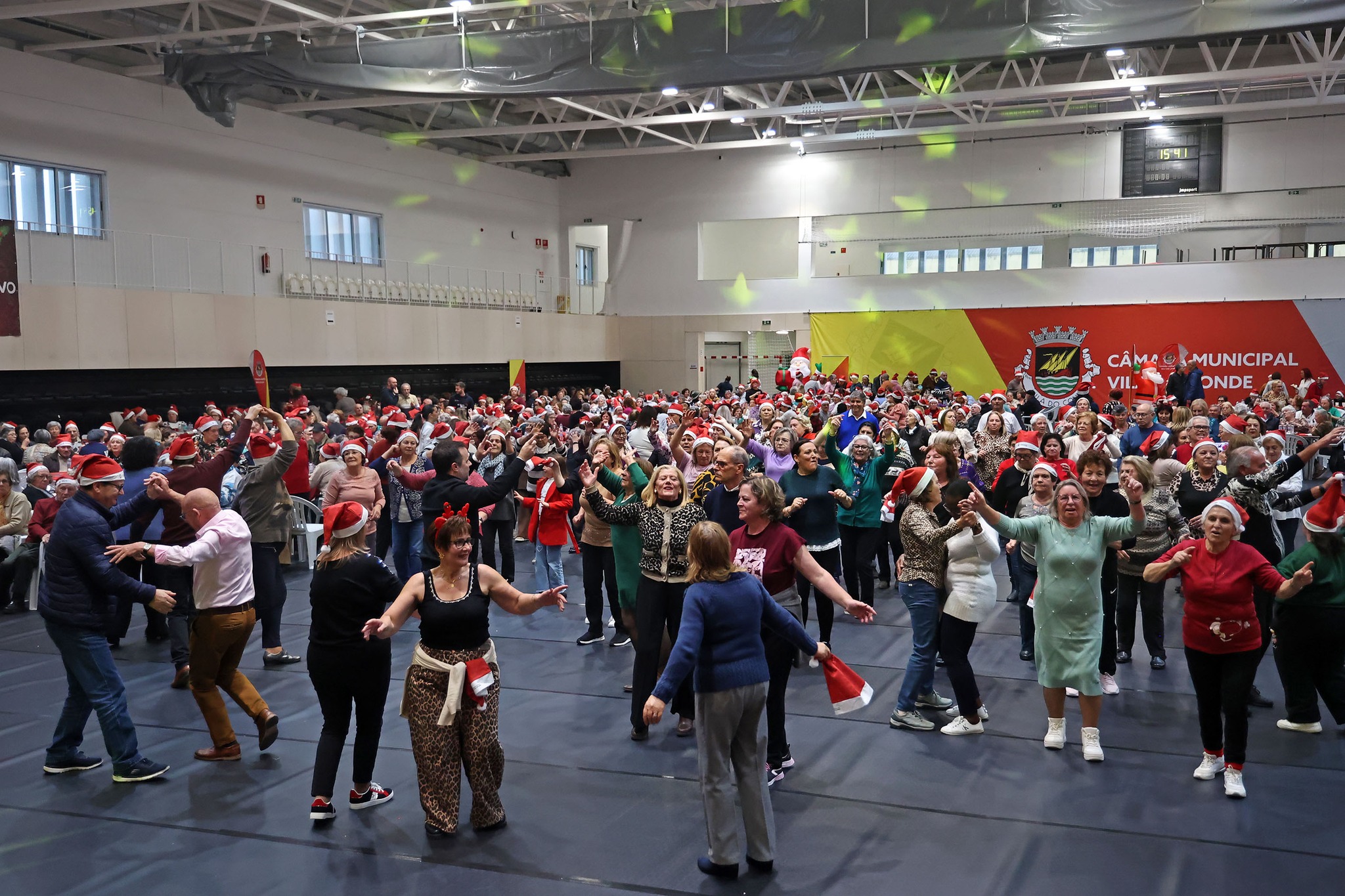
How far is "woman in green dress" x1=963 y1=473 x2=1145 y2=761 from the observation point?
5.15m

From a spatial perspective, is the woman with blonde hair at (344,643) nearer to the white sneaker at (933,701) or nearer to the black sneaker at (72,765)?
the black sneaker at (72,765)

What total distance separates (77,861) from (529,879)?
1.99 meters

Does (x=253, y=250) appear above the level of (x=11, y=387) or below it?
above

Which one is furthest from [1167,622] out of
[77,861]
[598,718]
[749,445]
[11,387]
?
[11,387]

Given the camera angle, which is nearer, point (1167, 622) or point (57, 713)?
point (57, 713)

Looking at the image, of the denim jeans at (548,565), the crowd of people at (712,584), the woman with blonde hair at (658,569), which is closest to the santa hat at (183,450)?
the crowd of people at (712,584)

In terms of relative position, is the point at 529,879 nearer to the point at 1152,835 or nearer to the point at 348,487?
the point at 1152,835

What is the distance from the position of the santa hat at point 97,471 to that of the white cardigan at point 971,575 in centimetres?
439

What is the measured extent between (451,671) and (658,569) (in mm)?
1415

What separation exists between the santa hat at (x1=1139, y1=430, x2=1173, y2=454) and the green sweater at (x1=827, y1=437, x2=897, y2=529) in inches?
84.3

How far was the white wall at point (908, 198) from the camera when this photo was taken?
2441 cm

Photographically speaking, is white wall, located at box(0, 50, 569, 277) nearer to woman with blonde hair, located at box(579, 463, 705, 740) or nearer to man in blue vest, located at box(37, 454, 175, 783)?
man in blue vest, located at box(37, 454, 175, 783)

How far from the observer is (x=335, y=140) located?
23.4 meters

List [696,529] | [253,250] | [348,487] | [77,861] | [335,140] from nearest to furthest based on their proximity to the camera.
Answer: [696,529]
[77,861]
[348,487]
[253,250]
[335,140]
